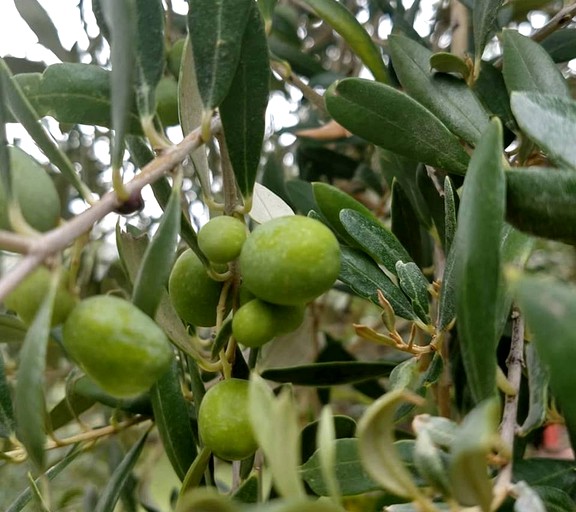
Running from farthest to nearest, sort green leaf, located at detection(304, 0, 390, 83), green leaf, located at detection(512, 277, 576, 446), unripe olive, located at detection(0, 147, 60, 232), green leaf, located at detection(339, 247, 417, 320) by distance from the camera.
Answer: green leaf, located at detection(304, 0, 390, 83) < green leaf, located at detection(339, 247, 417, 320) < unripe olive, located at detection(0, 147, 60, 232) < green leaf, located at detection(512, 277, 576, 446)

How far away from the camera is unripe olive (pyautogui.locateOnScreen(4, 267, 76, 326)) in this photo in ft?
1.82

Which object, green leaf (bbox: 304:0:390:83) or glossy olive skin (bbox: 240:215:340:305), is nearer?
glossy olive skin (bbox: 240:215:340:305)

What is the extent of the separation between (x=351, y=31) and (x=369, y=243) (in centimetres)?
41

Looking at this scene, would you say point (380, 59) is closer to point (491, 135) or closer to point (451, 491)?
point (491, 135)

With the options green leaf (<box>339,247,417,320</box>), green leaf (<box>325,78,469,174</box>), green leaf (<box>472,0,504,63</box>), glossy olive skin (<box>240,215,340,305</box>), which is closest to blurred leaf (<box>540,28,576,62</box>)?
green leaf (<box>472,0,504,63</box>)

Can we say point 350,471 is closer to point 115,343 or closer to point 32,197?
point 115,343

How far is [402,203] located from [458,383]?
31 centimetres

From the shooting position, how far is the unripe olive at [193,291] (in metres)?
0.75

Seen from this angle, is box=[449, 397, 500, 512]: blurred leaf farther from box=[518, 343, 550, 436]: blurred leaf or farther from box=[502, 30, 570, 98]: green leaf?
box=[502, 30, 570, 98]: green leaf

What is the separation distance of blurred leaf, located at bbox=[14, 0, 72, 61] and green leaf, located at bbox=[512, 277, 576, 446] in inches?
39.6

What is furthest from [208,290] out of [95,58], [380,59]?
[95,58]

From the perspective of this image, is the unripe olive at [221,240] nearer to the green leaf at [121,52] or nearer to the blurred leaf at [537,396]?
the green leaf at [121,52]

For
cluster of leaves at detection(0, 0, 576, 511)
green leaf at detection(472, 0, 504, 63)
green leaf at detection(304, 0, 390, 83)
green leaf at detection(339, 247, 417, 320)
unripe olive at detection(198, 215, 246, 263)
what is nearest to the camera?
cluster of leaves at detection(0, 0, 576, 511)

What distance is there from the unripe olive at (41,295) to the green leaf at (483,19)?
0.65 meters
